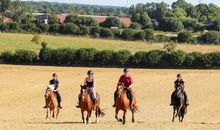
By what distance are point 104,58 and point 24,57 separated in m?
9.93

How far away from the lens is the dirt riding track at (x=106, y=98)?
24250mm

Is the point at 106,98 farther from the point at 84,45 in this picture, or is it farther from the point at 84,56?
the point at 84,45

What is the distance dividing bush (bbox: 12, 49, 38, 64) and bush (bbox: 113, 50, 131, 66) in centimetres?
1001

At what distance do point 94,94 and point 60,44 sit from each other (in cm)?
7218

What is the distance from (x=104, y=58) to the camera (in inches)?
2749

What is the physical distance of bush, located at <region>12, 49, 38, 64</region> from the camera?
229 feet

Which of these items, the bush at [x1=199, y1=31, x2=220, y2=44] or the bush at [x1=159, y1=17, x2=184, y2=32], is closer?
the bush at [x1=199, y1=31, x2=220, y2=44]

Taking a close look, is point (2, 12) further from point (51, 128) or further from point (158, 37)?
point (51, 128)

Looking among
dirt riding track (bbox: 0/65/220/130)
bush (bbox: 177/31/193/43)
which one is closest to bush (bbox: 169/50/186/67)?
dirt riding track (bbox: 0/65/220/130)

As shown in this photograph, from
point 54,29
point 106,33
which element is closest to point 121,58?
point 106,33

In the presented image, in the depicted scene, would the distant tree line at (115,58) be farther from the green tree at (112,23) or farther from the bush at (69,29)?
the green tree at (112,23)

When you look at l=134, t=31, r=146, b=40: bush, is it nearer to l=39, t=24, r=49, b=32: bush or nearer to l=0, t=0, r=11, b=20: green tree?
l=39, t=24, r=49, b=32: bush

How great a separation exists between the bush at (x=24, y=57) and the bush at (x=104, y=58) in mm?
7831

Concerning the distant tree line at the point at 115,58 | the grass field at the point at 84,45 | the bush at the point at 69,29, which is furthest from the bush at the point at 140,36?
the distant tree line at the point at 115,58
